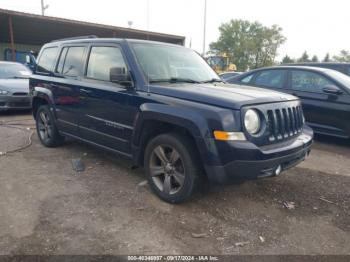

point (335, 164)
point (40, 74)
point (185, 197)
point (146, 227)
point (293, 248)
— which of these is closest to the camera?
point (293, 248)

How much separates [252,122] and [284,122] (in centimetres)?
52

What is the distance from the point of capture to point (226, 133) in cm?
296

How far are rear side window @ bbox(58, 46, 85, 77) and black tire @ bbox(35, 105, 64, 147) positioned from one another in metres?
0.93

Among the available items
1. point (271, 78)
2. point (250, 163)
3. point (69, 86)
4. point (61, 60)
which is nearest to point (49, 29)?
point (61, 60)

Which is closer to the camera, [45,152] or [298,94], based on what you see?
[45,152]

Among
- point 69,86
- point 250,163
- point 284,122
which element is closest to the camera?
point 250,163

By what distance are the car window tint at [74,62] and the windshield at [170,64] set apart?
1.11 metres

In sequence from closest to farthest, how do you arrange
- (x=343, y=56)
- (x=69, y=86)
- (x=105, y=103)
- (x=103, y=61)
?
(x=105, y=103) < (x=103, y=61) < (x=69, y=86) < (x=343, y=56)

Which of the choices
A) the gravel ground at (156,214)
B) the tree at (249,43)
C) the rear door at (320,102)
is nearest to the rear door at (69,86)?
the gravel ground at (156,214)

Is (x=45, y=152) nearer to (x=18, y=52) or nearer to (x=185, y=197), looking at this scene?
(x=185, y=197)

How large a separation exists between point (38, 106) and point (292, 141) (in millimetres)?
4622

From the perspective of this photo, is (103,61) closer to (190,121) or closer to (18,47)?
(190,121)

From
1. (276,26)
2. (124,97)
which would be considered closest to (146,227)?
(124,97)

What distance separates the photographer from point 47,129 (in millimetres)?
5723
